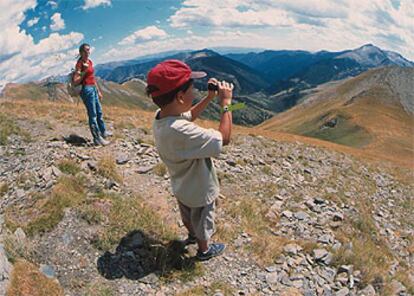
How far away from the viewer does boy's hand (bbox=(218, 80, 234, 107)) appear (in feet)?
21.0

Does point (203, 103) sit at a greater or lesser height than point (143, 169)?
greater

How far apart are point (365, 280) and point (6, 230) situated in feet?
25.4

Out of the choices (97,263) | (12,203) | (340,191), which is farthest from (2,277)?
(340,191)

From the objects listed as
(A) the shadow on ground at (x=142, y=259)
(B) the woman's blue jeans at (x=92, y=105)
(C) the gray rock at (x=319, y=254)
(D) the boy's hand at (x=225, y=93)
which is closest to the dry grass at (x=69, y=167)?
(A) the shadow on ground at (x=142, y=259)

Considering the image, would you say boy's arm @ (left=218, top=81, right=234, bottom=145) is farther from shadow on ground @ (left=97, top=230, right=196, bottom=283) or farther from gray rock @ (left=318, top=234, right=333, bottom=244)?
gray rock @ (left=318, top=234, right=333, bottom=244)

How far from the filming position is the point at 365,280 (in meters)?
9.13

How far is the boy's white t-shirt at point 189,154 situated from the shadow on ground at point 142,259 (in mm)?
1371

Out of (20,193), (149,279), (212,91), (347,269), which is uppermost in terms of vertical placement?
(212,91)

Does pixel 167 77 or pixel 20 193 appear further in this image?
pixel 20 193

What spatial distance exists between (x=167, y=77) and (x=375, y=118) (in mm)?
139139

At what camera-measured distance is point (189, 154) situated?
20.7 feet

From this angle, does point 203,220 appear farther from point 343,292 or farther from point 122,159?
point 122,159

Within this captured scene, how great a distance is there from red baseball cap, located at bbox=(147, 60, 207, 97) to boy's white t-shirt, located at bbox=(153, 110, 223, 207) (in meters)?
0.53

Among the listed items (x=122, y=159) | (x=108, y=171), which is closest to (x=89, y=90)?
(x=122, y=159)
